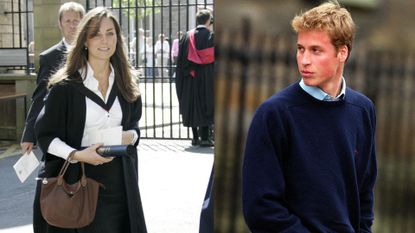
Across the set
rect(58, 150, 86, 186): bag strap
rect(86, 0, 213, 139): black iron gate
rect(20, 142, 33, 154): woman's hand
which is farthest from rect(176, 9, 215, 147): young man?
rect(58, 150, 86, 186): bag strap

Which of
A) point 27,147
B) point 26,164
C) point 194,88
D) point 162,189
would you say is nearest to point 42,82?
point 27,147

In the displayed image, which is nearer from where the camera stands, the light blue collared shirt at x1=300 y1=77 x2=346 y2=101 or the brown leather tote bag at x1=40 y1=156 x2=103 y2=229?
the light blue collared shirt at x1=300 y1=77 x2=346 y2=101

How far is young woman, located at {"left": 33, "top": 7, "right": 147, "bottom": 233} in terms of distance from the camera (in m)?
3.60

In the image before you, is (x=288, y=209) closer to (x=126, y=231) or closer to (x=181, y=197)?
(x=126, y=231)

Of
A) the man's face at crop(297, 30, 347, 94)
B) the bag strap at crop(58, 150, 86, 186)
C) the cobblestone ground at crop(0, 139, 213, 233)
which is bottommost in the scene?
the cobblestone ground at crop(0, 139, 213, 233)

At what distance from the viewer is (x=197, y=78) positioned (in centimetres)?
1023

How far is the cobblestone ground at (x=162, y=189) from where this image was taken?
19.1 feet

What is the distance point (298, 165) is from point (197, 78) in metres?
8.32

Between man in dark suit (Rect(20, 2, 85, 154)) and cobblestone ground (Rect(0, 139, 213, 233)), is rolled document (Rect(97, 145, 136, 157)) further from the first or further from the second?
cobblestone ground (Rect(0, 139, 213, 233))

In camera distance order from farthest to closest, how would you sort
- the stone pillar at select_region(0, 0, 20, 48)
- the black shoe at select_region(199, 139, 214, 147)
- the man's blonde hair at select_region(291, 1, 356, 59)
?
the stone pillar at select_region(0, 0, 20, 48)
the black shoe at select_region(199, 139, 214, 147)
the man's blonde hair at select_region(291, 1, 356, 59)

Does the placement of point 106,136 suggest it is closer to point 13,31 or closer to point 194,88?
point 194,88

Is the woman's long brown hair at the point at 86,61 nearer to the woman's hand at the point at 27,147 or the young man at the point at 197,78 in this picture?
the woman's hand at the point at 27,147

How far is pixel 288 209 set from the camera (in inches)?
77.2

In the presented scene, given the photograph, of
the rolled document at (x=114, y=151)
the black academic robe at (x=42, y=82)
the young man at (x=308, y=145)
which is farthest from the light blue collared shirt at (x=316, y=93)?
the black academic robe at (x=42, y=82)
